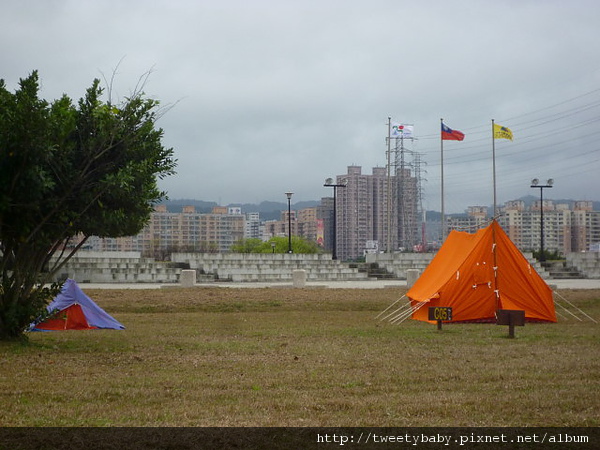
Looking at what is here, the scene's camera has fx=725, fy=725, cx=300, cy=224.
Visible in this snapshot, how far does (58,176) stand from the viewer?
10.8 metres

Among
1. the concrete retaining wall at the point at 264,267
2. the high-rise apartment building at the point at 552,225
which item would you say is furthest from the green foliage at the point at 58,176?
the high-rise apartment building at the point at 552,225

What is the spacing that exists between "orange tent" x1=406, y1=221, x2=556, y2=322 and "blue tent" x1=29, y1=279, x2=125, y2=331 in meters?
7.21

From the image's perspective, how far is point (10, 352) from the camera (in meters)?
10.6

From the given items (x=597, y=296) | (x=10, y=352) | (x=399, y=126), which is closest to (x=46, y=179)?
(x=10, y=352)

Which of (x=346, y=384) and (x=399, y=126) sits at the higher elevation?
(x=399, y=126)

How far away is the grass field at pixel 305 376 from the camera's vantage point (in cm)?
646

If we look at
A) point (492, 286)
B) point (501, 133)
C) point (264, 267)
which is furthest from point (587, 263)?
point (492, 286)

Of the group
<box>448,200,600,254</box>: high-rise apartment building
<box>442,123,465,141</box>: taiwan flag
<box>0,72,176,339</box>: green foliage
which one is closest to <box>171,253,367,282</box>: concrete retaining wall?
<box>442,123,465,141</box>: taiwan flag

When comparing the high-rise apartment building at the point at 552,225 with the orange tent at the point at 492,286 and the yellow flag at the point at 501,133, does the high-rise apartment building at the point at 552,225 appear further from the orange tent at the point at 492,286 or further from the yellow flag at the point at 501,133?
the orange tent at the point at 492,286

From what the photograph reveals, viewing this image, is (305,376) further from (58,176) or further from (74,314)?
(74,314)

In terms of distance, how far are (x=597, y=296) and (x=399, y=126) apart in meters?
26.7

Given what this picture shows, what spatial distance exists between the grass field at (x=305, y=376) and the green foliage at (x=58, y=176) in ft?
4.49

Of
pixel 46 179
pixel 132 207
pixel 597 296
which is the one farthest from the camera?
pixel 597 296

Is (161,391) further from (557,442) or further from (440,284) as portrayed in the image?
(440,284)
